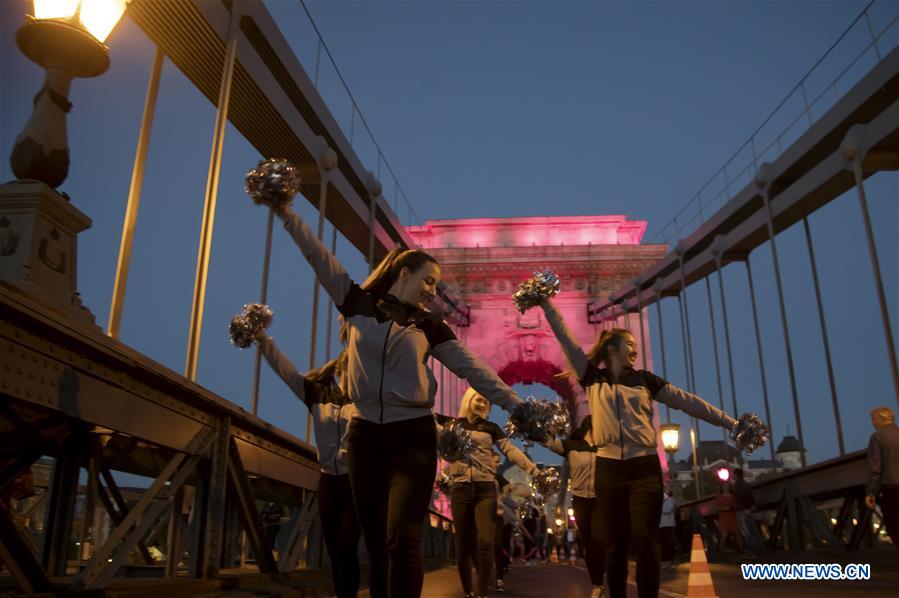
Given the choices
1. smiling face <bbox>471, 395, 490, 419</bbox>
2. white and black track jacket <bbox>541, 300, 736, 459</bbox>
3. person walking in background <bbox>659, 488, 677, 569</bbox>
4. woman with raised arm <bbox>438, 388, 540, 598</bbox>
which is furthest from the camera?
person walking in background <bbox>659, 488, 677, 569</bbox>

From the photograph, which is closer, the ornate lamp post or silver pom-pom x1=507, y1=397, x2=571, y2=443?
silver pom-pom x1=507, y1=397, x2=571, y2=443

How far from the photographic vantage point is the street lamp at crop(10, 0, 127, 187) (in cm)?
374

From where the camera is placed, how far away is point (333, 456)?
4.43 meters

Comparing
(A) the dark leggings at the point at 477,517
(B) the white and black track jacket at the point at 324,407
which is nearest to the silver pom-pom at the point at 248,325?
(B) the white and black track jacket at the point at 324,407

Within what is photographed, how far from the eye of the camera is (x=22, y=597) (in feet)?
9.56

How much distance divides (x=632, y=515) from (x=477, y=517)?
2341 mm

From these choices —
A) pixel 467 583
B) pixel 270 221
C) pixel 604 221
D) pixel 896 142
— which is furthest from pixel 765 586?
pixel 604 221

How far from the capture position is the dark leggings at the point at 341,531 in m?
3.85

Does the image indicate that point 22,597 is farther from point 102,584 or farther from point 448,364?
point 448,364

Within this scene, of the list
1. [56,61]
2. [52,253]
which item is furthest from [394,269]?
[56,61]

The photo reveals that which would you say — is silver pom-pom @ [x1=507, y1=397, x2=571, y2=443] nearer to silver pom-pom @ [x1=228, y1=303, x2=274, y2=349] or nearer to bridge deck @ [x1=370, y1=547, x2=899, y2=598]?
silver pom-pom @ [x1=228, y1=303, x2=274, y2=349]

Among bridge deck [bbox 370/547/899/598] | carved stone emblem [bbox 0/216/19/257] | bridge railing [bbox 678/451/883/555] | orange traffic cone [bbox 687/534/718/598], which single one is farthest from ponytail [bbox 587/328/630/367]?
bridge railing [bbox 678/451/883/555]

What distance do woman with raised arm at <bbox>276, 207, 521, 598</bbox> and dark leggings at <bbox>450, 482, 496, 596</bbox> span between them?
3152mm

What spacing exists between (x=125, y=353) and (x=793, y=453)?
91.7 m
